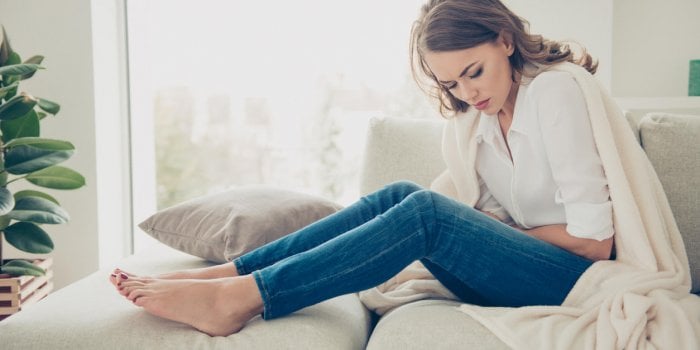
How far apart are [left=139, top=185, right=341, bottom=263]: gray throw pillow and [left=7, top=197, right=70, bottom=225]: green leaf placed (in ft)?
1.30

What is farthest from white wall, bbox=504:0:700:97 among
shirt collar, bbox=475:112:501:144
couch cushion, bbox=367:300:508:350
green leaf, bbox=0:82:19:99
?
green leaf, bbox=0:82:19:99

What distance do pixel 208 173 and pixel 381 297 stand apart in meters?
2.73

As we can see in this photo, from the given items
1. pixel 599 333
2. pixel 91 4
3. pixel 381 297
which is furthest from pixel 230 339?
pixel 91 4

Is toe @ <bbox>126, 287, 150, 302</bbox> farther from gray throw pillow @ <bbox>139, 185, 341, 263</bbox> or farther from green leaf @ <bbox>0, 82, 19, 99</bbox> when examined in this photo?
green leaf @ <bbox>0, 82, 19, 99</bbox>

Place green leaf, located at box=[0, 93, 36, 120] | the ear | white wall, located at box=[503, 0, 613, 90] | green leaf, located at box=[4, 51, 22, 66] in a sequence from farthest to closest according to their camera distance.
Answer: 1. white wall, located at box=[503, 0, 613, 90]
2. green leaf, located at box=[4, 51, 22, 66]
3. green leaf, located at box=[0, 93, 36, 120]
4. the ear

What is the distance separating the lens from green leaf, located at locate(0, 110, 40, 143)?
7.27 feet

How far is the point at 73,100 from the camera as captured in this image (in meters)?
2.79

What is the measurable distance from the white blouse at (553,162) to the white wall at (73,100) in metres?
1.79

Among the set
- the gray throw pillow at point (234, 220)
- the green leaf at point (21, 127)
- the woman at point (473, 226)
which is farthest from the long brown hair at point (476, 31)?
the green leaf at point (21, 127)

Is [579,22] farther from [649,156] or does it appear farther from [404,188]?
[404,188]

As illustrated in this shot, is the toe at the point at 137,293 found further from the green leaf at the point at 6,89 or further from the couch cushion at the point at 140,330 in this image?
the green leaf at the point at 6,89

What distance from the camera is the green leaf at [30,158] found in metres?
2.14

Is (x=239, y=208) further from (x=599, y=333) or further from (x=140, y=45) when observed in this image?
(x=140, y=45)

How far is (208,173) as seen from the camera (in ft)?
13.9
